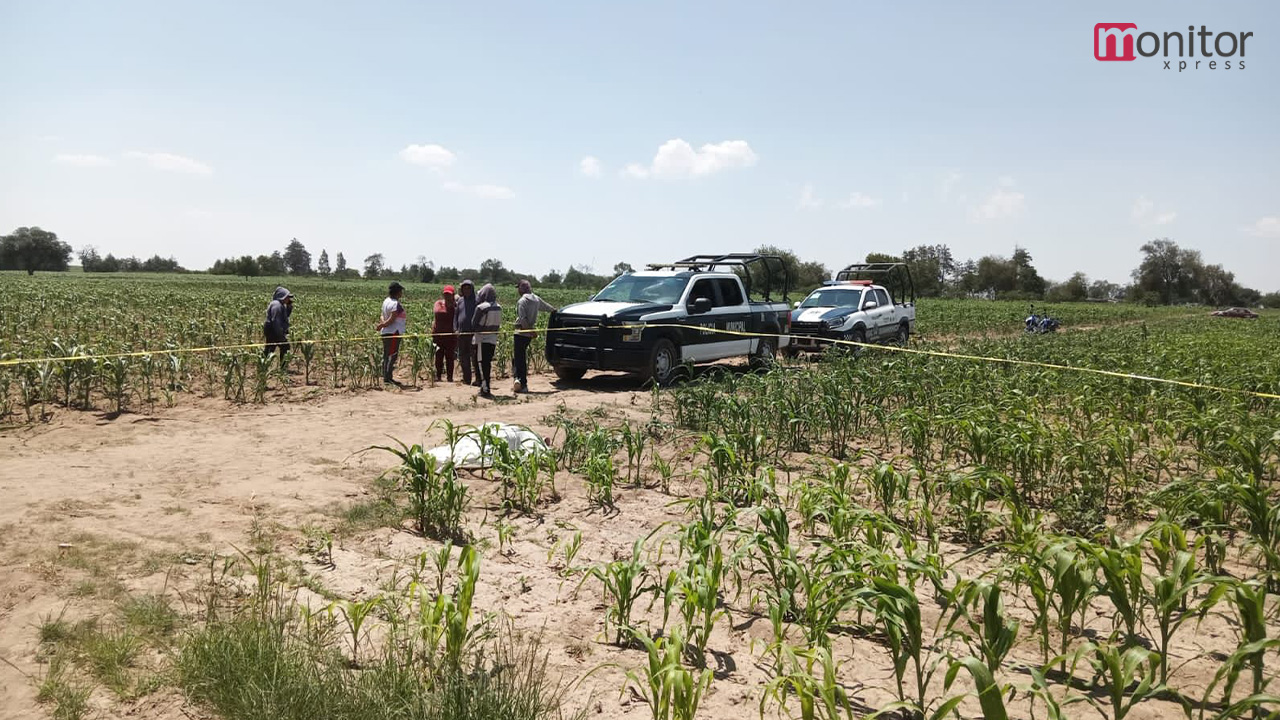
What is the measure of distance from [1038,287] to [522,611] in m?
108

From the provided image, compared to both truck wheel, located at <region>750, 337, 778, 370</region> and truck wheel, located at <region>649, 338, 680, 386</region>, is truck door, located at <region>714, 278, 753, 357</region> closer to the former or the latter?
truck wheel, located at <region>750, 337, 778, 370</region>

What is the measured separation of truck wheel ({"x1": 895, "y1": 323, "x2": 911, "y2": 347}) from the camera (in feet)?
64.6

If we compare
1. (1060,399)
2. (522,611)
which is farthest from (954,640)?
(1060,399)

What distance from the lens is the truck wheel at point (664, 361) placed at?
11.6 meters

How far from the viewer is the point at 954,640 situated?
12.2 ft

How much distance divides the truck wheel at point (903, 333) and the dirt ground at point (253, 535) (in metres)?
13.7

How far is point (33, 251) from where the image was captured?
97.0 meters

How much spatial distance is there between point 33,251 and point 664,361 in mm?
118156

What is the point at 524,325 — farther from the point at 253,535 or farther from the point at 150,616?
the point at 150,616

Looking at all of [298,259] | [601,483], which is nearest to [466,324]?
[601,483]

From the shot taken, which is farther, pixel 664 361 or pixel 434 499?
pixel 664 361

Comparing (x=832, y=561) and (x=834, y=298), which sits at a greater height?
(x=834, y=298)

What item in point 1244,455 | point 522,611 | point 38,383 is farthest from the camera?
point 38,383

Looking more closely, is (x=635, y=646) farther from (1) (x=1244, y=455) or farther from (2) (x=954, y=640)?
(1) (x=1244, y=455)
